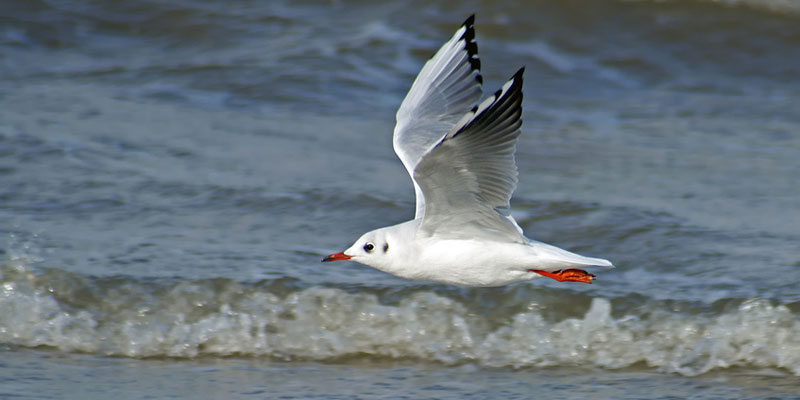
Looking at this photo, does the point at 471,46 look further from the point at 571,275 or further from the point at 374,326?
the point at 374,326

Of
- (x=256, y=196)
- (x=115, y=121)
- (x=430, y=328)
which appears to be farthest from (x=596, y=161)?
(x=115, y=121)

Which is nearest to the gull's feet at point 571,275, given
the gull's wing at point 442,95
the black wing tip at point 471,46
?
the gull's wing at point 442,95

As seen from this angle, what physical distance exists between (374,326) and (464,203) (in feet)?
4.70

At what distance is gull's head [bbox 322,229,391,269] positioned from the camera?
443 cm

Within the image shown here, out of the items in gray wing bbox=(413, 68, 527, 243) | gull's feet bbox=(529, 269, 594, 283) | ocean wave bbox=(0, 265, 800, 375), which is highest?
gray wing bbox=(413, 68, 527, 243)

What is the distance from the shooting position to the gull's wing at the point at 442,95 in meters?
4.89

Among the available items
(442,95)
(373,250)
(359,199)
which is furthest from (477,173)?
(359,199)

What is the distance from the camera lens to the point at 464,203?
→ 14.2ft

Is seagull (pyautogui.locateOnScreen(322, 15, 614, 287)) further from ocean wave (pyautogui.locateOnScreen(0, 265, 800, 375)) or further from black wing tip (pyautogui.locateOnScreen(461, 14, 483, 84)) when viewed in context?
ocean wave (pyautogui.locateOnScreen(0, 265, 800, 375))

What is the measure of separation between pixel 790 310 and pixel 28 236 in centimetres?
427

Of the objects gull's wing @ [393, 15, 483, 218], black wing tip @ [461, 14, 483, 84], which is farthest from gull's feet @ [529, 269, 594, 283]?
black wing tip @ [461, 14, 483, 84]

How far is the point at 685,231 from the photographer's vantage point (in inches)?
265

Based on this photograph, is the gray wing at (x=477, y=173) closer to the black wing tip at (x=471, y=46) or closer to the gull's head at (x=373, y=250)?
the gull's head at (x=373, y=250)

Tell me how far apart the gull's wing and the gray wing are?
0.53 meters
